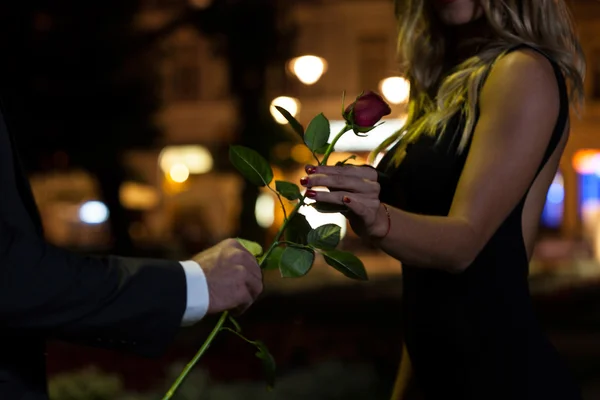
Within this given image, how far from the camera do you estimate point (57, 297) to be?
1.37 metres

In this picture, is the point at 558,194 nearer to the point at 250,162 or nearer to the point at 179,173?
the point at 179,173

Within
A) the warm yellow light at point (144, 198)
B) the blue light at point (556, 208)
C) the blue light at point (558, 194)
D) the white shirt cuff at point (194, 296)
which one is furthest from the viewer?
the warm yellow light at point (144, 198)

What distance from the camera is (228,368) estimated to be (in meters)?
7.26

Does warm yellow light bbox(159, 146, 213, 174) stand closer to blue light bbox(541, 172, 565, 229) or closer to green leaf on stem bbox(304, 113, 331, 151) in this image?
blue light bbox(541, 172, 565, 229)

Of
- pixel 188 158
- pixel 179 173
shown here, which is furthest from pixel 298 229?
pixel 188 158

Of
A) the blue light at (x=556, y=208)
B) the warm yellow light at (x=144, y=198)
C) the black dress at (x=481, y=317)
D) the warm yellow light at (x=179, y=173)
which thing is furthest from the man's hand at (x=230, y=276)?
the warm yellow light at (x=144, y=198)

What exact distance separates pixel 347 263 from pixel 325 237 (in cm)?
6

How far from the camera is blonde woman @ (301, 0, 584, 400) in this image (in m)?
1.82

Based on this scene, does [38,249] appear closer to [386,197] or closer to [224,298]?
[224,298]

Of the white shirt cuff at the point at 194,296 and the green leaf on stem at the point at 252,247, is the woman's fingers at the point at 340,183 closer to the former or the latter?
the green leaf on stem at the point at 252,247

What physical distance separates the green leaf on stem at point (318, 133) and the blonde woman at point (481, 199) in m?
0.08

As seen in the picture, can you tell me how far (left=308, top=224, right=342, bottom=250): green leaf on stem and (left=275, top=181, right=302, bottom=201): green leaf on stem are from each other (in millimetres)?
77

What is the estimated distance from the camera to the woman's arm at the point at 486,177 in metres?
1.75

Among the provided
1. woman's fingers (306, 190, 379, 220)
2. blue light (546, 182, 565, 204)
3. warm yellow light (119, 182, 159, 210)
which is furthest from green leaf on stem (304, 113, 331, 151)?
warm yellow light (119, 182, 159, 210)
